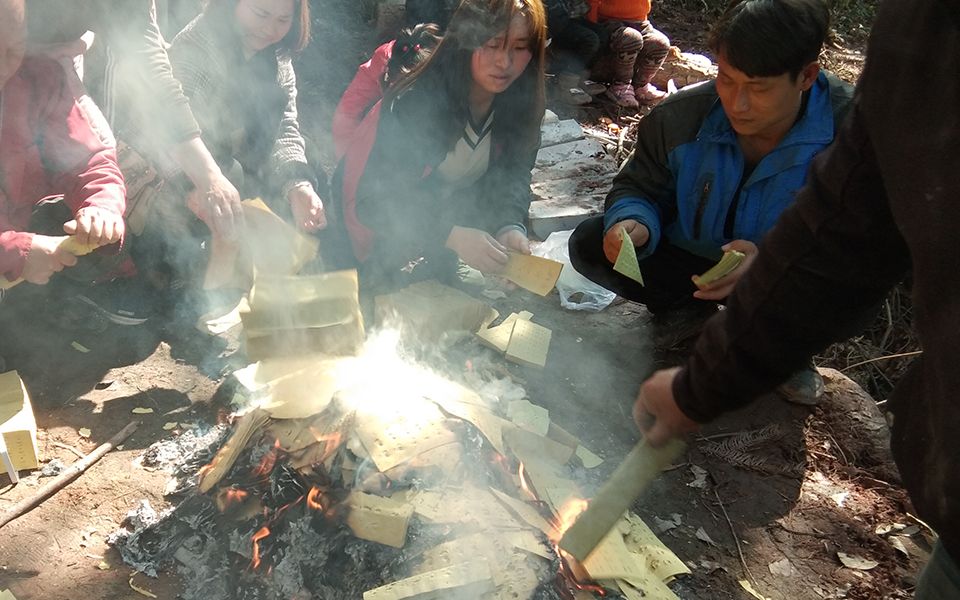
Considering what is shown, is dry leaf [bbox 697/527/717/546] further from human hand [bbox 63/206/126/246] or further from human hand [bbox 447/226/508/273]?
human hand [bbox 63/206/126/246]

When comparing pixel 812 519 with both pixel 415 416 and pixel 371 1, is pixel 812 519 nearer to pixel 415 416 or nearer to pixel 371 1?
pixel 415 416

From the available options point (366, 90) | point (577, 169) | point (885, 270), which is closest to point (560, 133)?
point (577, 169)

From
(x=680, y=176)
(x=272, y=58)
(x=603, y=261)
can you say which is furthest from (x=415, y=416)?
(x=272, y=58)

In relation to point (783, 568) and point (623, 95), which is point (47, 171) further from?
point (623, 95)

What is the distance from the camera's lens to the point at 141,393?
3.08 m

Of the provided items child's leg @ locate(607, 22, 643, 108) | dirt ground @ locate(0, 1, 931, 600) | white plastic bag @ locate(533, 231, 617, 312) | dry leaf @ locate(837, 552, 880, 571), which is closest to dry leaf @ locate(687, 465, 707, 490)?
dirt ground @ locate(0, 1, 931, 600)

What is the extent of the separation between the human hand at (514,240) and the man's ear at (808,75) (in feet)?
4.89

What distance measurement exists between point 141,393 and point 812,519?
10.0 ft

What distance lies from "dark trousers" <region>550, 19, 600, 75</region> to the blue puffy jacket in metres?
3.45

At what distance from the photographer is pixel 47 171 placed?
299 cm

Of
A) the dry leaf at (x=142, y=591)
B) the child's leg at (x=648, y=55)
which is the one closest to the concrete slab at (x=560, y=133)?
the child's leg at (x=648, y=55)

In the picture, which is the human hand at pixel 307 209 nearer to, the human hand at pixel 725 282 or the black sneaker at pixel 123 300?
the black sneaker at pixel 123 300

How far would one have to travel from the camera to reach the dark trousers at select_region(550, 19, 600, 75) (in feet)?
21.0

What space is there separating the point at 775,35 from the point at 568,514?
2.06 metres
